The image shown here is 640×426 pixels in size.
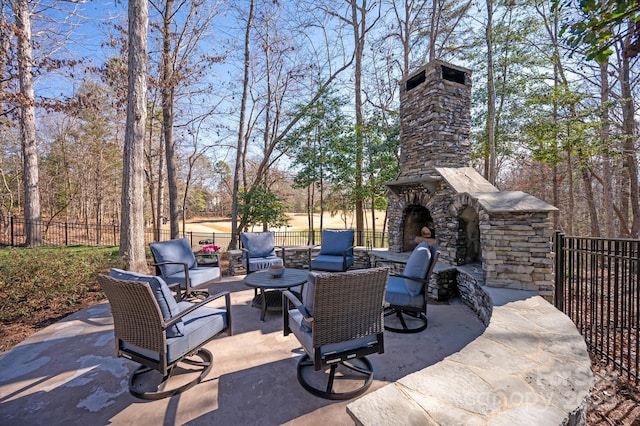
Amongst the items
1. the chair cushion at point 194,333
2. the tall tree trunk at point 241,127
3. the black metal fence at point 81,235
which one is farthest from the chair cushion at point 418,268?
the tall tree trunk at point 241,127

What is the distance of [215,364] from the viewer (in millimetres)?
2631

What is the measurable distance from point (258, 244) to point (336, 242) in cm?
161

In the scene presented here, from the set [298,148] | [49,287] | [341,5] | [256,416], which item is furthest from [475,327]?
[341,5]

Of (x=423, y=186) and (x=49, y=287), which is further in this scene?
(x=423, y=186)

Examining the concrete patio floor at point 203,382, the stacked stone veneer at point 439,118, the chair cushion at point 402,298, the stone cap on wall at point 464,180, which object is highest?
the stacked stone veneer at point 439,118

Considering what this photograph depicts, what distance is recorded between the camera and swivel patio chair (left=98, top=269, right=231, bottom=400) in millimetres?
2006

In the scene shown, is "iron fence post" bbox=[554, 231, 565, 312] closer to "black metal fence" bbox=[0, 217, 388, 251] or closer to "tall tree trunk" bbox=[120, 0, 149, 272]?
"black metal fence" bbox=[0, 217, 388, 251]

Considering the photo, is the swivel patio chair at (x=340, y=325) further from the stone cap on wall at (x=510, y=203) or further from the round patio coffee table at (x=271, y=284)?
the stone cap on wall at (x=510, y=203)

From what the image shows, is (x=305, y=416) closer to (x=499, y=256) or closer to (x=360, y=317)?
(x=360, y=317)

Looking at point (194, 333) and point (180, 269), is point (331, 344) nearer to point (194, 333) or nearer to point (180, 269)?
point (194, 333)

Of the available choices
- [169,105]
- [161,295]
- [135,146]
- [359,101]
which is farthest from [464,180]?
[169,105]

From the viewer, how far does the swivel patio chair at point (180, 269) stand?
158 inches

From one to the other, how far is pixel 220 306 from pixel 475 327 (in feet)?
11.8

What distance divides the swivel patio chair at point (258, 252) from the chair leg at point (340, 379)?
2.71 m
